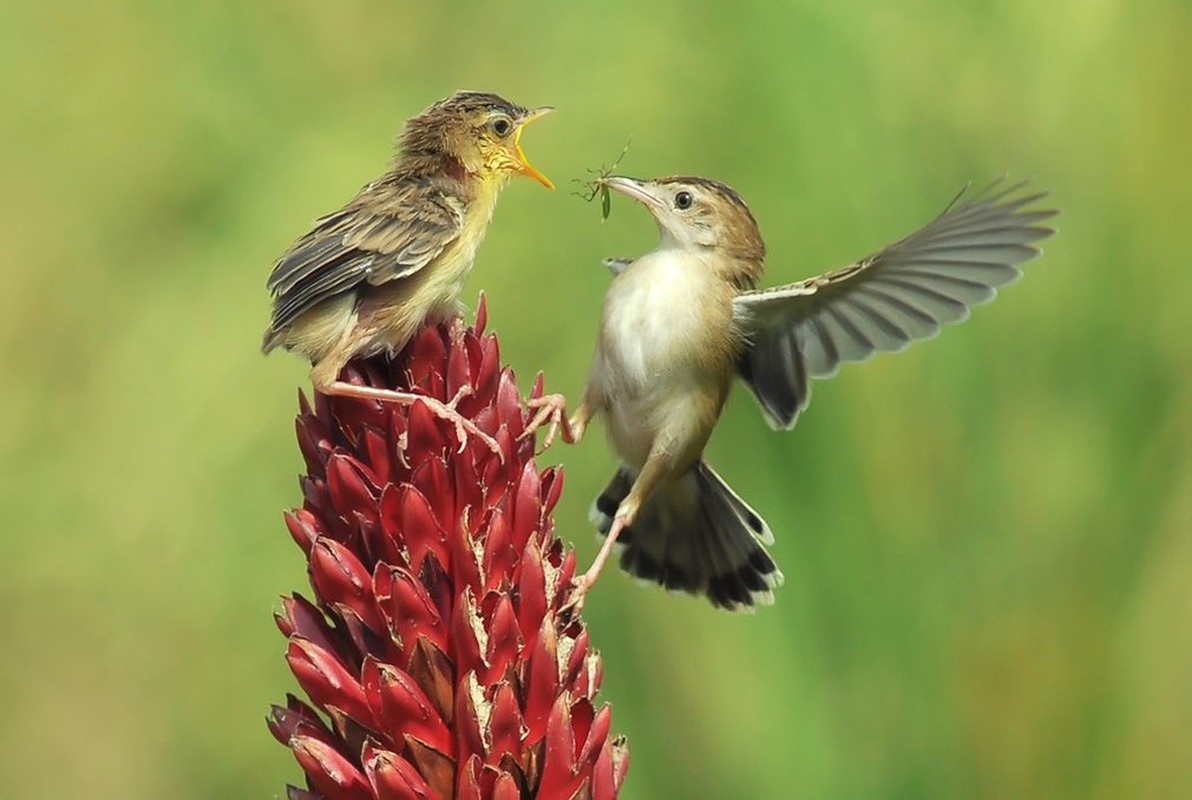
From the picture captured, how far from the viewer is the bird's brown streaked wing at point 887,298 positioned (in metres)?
2.74

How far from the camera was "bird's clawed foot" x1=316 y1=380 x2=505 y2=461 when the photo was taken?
5.90ft

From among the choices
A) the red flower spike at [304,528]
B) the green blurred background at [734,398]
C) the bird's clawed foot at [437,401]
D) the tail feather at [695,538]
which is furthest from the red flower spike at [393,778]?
the tail feather at [695,538]

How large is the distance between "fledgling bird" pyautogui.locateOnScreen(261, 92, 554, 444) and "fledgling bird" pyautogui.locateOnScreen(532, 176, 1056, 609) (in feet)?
1.91

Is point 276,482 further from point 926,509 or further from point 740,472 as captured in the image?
point 926,509

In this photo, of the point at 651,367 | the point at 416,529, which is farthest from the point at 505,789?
the point at 651,367

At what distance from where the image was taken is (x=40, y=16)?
4738 mm

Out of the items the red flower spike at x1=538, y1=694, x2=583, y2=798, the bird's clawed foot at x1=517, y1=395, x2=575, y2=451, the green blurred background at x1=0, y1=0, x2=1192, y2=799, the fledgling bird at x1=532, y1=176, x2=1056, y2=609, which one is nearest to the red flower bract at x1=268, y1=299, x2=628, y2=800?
the red flower spike at x1=538, y1=694, x2=583, y2=798

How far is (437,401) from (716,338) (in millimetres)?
1443

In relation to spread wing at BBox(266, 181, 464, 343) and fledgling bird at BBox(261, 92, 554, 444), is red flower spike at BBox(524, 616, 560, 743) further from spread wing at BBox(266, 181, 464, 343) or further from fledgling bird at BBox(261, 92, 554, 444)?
spread wing at BBox(266, 181, 464, 343)

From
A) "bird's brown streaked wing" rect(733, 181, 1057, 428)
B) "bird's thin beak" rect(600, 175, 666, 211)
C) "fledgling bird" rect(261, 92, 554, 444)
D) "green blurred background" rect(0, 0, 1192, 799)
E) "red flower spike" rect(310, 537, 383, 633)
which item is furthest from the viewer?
"bird's thin beak" rect(600, 175, 666, 211)

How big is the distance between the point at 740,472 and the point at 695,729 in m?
0.76

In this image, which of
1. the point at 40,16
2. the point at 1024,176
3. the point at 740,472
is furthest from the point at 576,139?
the point at 40,16

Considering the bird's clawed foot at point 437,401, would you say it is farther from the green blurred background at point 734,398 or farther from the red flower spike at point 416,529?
the green blurred background at point 734,398

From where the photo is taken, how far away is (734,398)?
3.36 m
